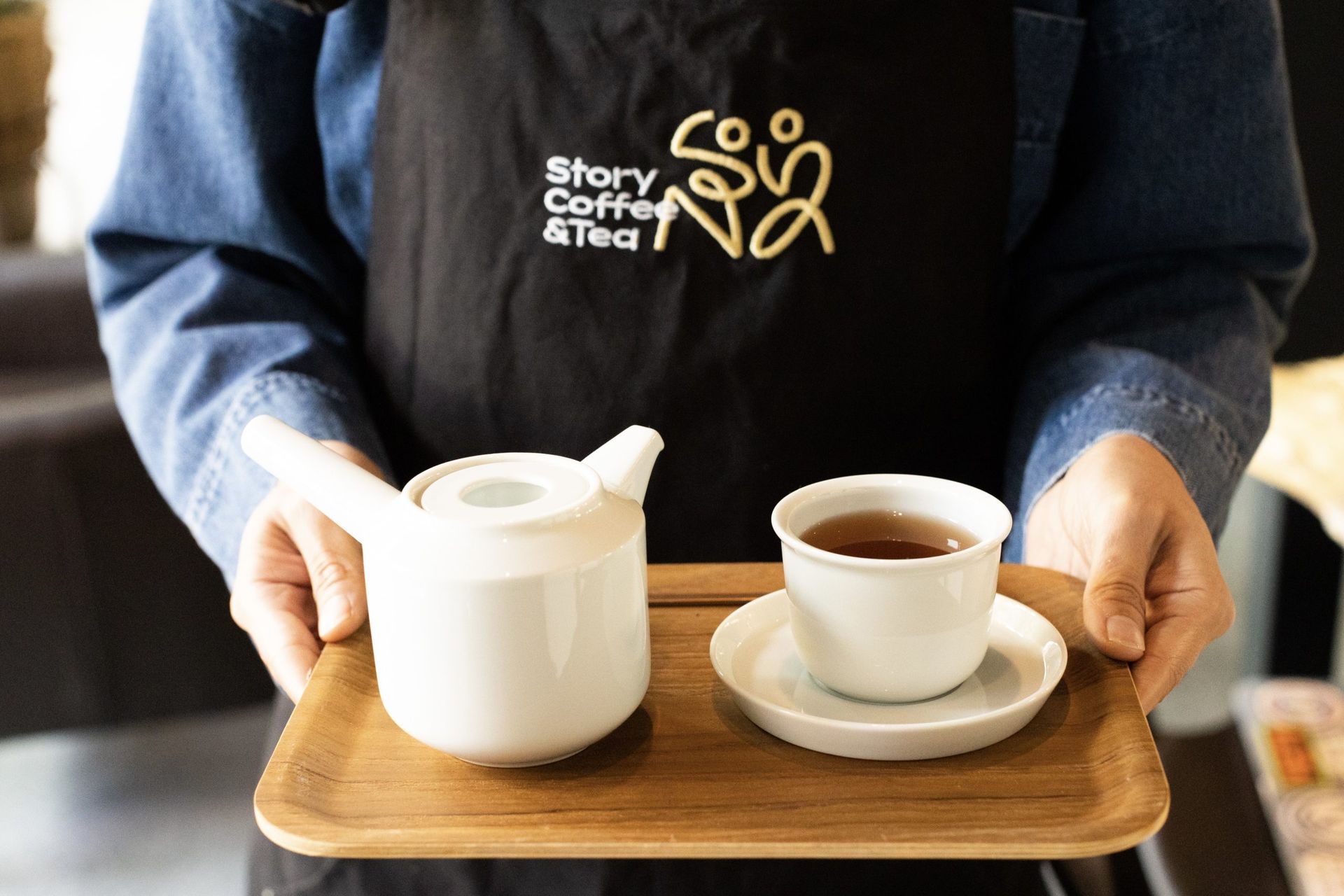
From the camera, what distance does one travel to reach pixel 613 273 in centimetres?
95

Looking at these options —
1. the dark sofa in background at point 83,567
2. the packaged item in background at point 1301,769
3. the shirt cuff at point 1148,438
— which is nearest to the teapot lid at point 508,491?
the shirt cuff at point 1148,438

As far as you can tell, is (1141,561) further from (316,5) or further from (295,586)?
(316,5)

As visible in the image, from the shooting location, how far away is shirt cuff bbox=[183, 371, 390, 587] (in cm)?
97

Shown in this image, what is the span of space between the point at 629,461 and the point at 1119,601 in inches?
12.2

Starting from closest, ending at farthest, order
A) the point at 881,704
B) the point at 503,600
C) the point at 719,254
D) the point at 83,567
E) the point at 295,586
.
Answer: the point at 503,600 < the point at 881,704 < the point at 295,586 < the point at 719,254 < the point at 83,567

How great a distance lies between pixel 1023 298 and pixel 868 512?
44cm

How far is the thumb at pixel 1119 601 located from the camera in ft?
2.40

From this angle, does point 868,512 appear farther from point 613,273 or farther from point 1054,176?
point 1054,176

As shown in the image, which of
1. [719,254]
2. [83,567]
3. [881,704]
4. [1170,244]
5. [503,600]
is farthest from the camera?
[83,567]

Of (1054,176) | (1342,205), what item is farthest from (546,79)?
(1342,205)

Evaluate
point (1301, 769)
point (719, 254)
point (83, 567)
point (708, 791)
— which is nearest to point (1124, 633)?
point (708, 791)

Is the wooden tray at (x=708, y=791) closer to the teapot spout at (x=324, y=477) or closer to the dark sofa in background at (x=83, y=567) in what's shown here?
the teapot spout at (x=324, y=477)

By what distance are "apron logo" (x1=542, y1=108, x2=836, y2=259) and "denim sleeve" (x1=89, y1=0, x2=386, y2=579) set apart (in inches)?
10.0

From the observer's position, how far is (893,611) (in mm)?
676
